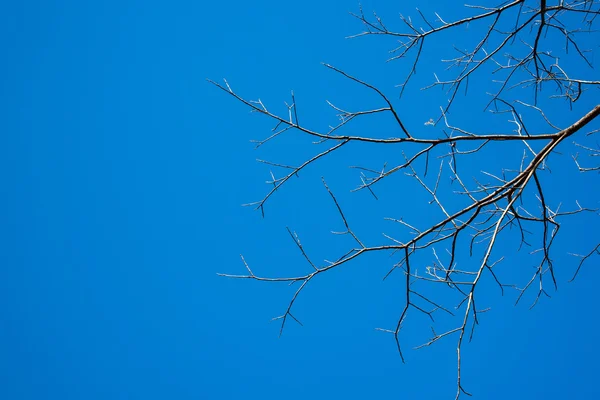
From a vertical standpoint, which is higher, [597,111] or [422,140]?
[597,111]

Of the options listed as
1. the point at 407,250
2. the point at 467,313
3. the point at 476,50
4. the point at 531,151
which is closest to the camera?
the point at 467,313

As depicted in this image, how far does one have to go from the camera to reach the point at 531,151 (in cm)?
235

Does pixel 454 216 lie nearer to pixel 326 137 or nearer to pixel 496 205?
pixel 496 205

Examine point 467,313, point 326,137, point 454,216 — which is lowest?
point 467,313

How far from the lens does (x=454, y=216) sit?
2.10m

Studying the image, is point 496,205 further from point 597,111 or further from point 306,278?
point 306,278

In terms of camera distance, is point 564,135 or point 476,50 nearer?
point 564,135

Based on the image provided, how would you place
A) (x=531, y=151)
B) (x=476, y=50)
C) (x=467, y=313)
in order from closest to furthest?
(x=467, y=313), (x=531, y=151), (x=476, y=50)

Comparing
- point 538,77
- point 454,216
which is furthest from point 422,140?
point 538,77

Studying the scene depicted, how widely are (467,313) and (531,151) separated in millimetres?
844

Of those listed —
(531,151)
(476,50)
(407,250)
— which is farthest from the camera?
(476,50)

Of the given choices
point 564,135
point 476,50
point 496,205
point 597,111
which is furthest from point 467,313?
point 476,50

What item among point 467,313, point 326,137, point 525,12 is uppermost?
point 525,12

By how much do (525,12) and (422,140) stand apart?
3.71 ft
